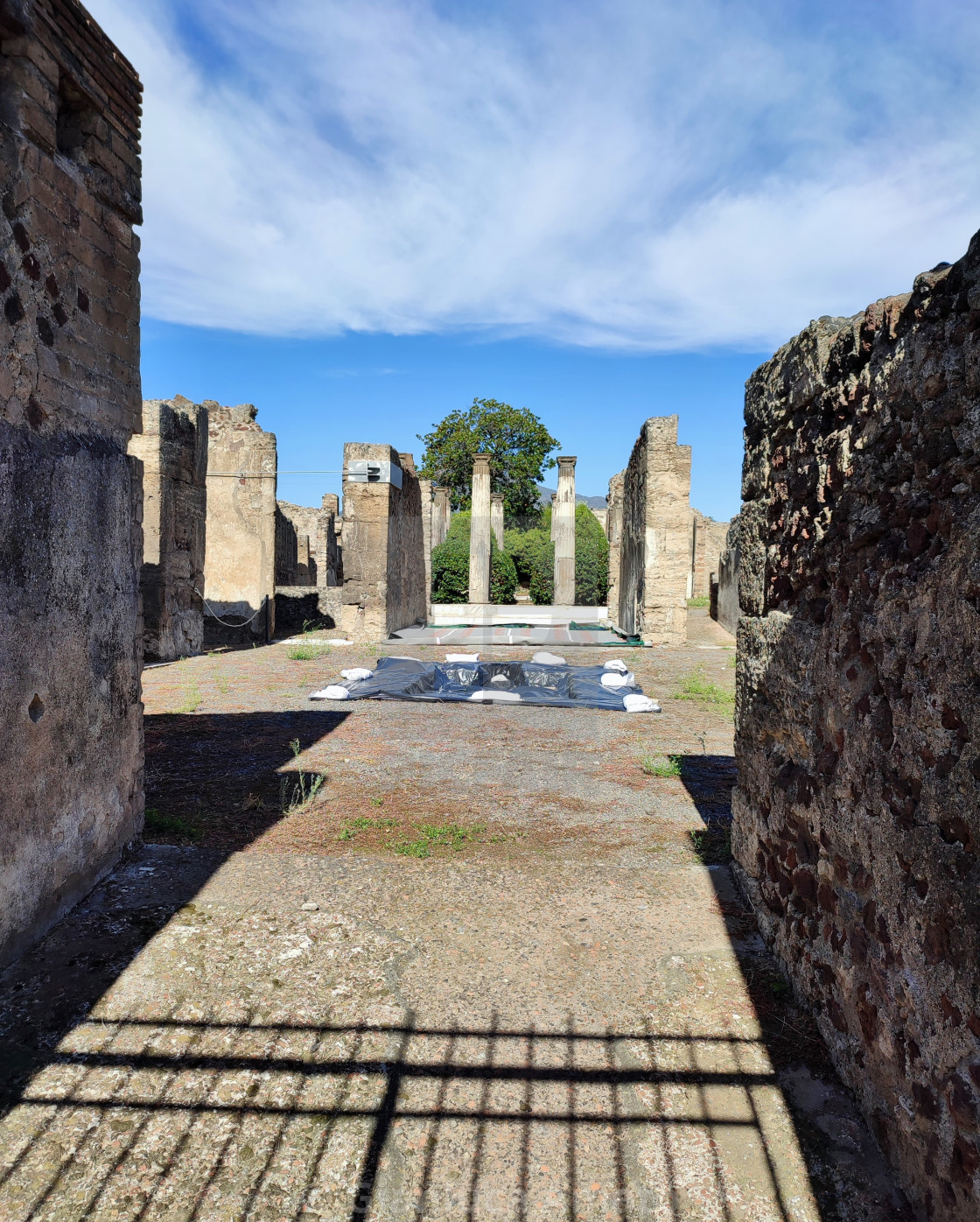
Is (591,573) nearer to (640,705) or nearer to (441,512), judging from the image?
(441,512)

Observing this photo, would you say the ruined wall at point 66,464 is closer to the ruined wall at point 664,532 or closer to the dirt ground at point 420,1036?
the dirt ground at point 420,1036

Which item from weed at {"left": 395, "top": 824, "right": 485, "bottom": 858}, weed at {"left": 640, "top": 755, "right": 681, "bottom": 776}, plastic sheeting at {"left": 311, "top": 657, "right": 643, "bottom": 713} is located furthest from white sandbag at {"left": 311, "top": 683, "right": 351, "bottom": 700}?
weed at {"left": 395, "top": 824, "right": 485, "bottom": 858}

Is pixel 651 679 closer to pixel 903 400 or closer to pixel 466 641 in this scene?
pixel 466 641

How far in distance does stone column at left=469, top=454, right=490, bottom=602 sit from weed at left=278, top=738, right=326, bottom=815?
19603mm

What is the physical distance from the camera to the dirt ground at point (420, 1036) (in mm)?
1872

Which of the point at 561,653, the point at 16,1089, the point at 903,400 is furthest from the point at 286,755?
the point at 561,653

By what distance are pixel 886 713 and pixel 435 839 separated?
260 centimetres

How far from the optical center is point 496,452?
39594mm

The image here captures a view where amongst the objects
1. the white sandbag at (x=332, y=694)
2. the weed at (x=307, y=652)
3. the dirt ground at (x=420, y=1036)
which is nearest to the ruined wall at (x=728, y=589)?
the weed at (x=307, y=652)

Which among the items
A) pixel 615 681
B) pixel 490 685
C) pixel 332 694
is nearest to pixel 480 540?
pixel 490 685

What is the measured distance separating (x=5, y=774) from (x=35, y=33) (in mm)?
2661

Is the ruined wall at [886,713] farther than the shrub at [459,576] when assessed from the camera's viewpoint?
No

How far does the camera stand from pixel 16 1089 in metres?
2.14

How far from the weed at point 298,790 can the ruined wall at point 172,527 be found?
6.33 metres
